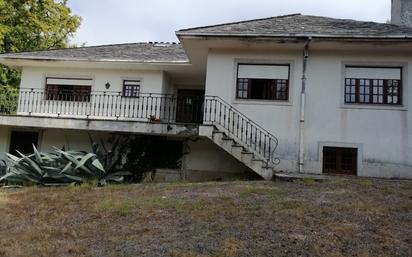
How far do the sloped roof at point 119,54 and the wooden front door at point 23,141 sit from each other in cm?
309

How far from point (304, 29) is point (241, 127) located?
381 cm

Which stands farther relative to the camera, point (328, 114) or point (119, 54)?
point (119, 54)

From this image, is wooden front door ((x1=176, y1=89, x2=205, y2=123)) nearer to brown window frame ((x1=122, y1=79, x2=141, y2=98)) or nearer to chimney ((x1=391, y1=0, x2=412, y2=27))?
brown window frame ((x1=122, y1=79, x2=141, y2=98))

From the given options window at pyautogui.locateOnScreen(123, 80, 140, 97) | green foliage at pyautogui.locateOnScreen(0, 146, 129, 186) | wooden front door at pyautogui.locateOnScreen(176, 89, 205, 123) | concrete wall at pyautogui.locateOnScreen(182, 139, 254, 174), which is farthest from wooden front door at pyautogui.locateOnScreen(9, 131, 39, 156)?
concrete wall at pyautogui.locateOnScreen(182, 139, 254, 174)

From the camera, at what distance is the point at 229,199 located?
28.9 ft

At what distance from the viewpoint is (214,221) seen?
7.14m

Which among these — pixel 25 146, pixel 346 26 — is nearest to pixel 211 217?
pixel 346 26

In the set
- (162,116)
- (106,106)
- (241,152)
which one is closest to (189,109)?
(162,116)

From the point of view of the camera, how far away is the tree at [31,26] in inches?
956

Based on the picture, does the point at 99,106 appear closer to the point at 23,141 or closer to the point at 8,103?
the point at 23,141

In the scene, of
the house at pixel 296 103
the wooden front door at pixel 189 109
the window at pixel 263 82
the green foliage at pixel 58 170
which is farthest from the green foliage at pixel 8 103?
the window at pixel 263 82

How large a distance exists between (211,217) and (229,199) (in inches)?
58.9

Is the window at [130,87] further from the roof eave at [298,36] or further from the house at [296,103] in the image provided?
the roof eave at [298,36]

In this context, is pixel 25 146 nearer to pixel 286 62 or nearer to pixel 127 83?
pixel 127 83
